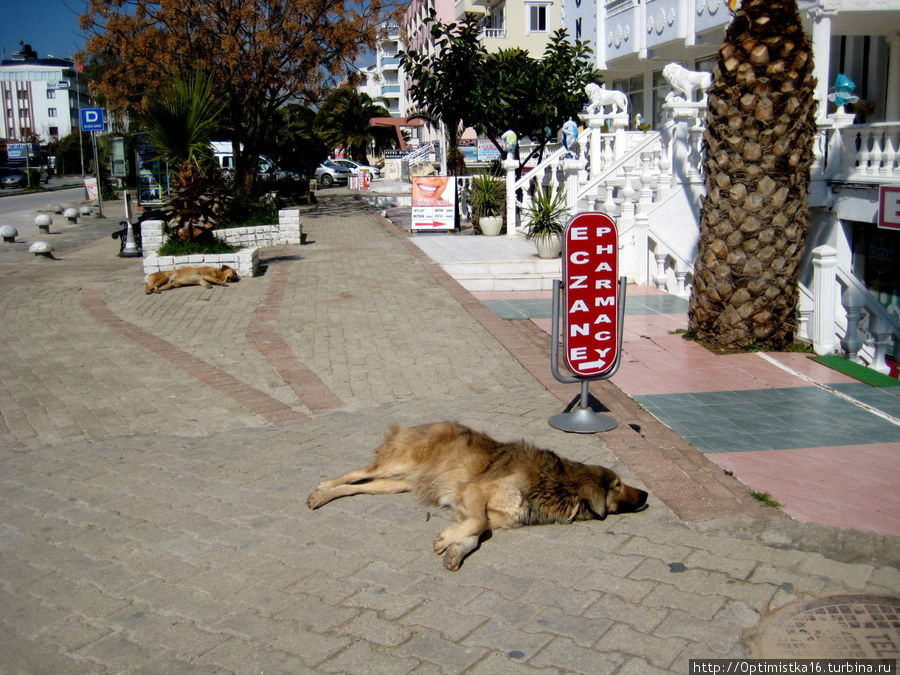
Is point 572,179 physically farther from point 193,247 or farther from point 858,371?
point 858,371

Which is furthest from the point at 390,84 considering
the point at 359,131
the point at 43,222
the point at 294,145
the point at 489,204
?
the point at 489,204

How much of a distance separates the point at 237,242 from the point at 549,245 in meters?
7.22

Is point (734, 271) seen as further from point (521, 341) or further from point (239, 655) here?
point (239, 655)

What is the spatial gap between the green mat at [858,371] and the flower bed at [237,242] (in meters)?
8.95

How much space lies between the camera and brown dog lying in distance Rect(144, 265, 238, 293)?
1262cm

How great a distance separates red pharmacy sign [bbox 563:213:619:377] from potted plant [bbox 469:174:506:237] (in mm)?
12596

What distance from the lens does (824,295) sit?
8797mm

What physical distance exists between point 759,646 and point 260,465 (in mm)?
3492

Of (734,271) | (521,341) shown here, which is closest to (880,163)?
(734,271)

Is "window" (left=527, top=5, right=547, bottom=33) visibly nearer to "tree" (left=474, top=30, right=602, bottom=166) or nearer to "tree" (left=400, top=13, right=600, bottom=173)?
"tree" (left=474, top=30, right=602, bottom=166)

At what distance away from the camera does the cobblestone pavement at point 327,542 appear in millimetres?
3566

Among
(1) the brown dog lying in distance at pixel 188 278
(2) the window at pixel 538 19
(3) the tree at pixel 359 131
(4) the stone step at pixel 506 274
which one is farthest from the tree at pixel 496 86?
(3) the tree at pixel 359 131

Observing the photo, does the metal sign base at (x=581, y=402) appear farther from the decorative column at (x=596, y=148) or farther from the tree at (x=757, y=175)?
the decorative column at (x=596, y=148)

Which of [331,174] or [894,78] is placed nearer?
[894,78]
